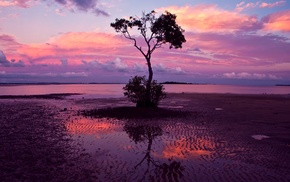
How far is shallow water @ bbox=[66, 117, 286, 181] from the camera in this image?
10805 mm

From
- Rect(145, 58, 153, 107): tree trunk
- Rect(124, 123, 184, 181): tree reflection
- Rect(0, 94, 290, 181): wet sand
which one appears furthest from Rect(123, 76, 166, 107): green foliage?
Rect(124, 123, 184, 181): tree reflection

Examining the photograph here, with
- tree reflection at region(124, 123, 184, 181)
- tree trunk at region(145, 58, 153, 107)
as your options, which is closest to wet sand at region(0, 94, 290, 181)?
tree reflection at region(124, 123, 184, 181)

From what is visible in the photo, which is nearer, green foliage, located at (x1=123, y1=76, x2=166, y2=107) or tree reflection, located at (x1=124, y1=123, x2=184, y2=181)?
tree reflection, located at (x1=124, y1=123, x2=184, y2=181)

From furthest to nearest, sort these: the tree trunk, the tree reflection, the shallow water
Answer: the tree trunk → the shallow water → the tree reflection

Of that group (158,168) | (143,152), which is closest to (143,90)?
(143,152)

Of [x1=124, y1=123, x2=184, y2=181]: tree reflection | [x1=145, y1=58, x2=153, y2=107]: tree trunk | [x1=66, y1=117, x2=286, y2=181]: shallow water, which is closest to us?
[x1=124, y1=123, x2=184, y2=181]: tree reflection

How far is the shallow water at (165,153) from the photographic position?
10805 mm

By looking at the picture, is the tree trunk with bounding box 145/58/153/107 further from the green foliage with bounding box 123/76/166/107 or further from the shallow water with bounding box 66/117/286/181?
the shallow water with bounding box 66/117/286/181

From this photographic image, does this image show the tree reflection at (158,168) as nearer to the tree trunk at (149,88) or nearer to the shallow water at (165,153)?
the shallow water at (165,153)

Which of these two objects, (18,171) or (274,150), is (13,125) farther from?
(274,150)

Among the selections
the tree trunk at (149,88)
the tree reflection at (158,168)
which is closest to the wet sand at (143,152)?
the tree reflection at (158,168)

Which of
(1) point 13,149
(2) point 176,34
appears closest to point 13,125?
(1) point 13,149

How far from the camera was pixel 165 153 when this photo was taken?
1412 centimetres

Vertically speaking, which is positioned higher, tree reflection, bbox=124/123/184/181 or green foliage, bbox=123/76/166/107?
green foliage, bbox=123/76/166/107
